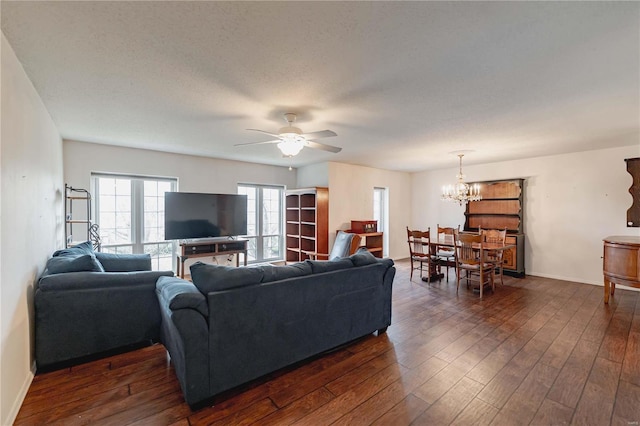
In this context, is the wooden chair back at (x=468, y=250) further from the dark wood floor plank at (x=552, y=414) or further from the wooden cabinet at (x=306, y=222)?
the dark wood floor plank at (x=552, y=414)

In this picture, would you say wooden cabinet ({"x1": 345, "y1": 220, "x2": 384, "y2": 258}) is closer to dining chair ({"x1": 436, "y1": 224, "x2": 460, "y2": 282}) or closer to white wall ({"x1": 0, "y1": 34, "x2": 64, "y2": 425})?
dining chair ({"x1": 436, "y1": 224, "x2": 460, "y2": 282})

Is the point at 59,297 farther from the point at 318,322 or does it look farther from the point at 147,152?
the point at 147,152

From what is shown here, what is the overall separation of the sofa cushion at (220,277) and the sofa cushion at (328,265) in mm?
530

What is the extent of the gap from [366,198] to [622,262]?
4.39 metres

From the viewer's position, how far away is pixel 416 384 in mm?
2188

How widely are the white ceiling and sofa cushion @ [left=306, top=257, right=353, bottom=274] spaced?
5.12 feet

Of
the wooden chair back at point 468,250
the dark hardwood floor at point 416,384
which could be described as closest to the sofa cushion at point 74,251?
the dark hardwood floor at point 416,384

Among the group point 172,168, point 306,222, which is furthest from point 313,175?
point 172,168

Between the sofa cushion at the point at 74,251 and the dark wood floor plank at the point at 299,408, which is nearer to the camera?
the dark wood floor plank at the point at 299,408

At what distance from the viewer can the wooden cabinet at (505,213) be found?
18.5ft

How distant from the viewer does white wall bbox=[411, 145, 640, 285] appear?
15.8ft

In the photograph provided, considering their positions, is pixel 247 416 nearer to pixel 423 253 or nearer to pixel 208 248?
pixel 208 248

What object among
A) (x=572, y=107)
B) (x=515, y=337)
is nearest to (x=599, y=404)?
(x=515, y=337)

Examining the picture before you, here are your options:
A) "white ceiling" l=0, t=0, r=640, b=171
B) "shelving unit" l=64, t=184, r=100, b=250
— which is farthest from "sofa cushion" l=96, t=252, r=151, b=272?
"white ceiling" l=0, t=0, r=640, b=171
